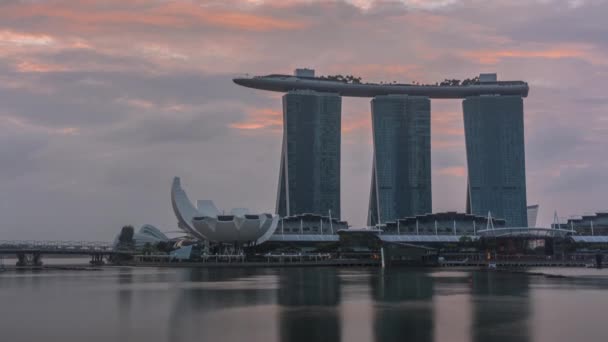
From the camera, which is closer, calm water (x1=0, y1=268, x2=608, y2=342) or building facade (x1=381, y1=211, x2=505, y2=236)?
calm water (x1=0, y1=268, x2=608, y2=342)

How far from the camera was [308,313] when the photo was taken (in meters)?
46.9

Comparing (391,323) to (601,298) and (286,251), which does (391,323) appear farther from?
(286,251)

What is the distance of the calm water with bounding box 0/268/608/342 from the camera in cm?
3844

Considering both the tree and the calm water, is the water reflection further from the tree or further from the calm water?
the tree

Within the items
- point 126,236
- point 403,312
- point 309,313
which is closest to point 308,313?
point 309,313

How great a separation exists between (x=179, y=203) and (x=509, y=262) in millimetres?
58588

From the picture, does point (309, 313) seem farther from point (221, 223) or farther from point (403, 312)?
point (221, 223)

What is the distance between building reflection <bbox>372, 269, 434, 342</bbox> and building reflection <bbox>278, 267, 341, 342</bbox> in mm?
2392

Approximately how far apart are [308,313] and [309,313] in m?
0.06

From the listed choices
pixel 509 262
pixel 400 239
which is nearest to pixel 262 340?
pixel 509 262

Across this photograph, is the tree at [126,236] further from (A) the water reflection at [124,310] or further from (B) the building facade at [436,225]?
(A) the water reflection at [124,310]

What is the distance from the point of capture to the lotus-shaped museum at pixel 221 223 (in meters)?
140

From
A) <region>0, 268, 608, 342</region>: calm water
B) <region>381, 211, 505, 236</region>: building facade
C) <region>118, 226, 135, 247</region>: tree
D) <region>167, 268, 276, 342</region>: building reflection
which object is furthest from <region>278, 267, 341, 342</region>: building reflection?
<region>118, 226, 135, 247</region>: tree

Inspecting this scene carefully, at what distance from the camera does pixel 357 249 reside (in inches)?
5999
